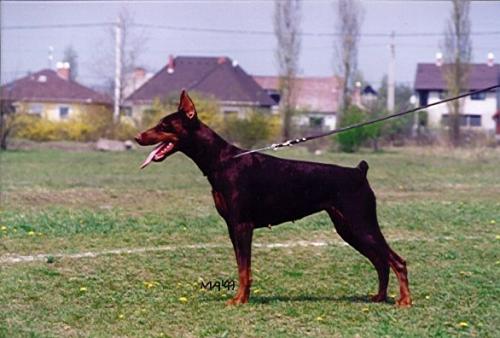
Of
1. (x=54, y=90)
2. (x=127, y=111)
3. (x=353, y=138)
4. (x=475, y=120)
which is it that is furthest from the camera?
(x=54, y=90)

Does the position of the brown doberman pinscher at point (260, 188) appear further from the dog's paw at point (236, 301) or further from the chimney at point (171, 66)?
the chimney at point (171, 66)

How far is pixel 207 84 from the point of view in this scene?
75938 mm

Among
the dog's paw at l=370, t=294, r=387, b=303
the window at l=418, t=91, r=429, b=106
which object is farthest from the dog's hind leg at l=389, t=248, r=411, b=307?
the window at l=418, t=91, r=429, b=106

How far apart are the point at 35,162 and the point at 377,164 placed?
560 inches

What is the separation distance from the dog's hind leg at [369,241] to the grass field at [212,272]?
11.9 inches

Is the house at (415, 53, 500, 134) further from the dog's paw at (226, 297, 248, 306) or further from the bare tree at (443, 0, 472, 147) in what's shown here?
the dog's paw at (226, 297, 248, 306)

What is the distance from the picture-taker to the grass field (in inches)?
345

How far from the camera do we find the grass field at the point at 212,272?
8.76 metres

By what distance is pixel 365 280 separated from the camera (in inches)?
448

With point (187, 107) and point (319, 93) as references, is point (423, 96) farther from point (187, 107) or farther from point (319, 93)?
point (187, 107)

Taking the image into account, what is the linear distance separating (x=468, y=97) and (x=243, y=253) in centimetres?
5901

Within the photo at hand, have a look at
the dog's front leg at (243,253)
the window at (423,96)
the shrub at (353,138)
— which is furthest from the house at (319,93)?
the dog's front leg at (243,253)

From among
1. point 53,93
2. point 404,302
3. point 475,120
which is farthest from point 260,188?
point 53,93

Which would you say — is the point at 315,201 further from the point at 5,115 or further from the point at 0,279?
the point at 5,115
